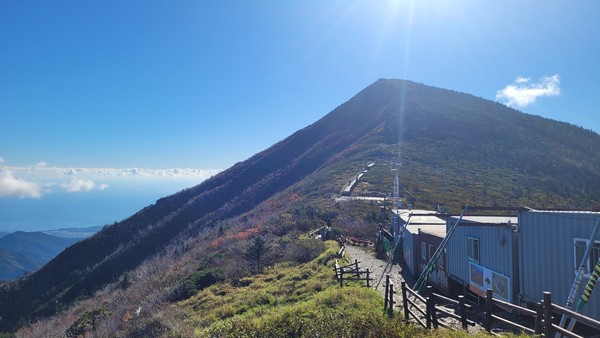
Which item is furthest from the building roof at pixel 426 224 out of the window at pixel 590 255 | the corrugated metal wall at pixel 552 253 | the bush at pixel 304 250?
the window at pixel 590 255

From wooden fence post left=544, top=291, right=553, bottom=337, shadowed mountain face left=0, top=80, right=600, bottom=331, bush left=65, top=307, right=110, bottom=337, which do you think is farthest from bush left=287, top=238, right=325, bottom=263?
shadowed mountain face left=0, top=80, right=600, bottom=331

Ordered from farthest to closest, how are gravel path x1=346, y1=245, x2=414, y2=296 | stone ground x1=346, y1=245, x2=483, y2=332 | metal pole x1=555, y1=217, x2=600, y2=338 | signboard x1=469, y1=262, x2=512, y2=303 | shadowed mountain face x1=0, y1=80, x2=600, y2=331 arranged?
shadowed mountain face x1=0, y1=80, x2=600, y2=331, gravel path x1=346, y1=245, x2=414, y2=296, stone ground x1=346, y1=245, x2=483, y2=332, signboard x1=469, y1=262, x2=512, y2=303, metal pole x1=555, y1=217, x2=600, y2=338

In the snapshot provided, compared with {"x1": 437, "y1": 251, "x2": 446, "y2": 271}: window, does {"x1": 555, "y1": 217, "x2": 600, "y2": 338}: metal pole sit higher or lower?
higher

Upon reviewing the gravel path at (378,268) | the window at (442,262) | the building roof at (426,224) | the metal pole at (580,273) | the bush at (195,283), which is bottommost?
the bush at (195,283)

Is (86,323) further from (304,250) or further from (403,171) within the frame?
(403,171)

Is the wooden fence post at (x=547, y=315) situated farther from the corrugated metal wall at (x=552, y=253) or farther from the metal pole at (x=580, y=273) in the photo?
the corrugated metal wall at (x=552, y=253)

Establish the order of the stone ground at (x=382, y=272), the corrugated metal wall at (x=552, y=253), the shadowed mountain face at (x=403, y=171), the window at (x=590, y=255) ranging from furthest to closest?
the shadowed mountain face at (x=403, y=171), the stone ground at (x=382, y=272), the corrugated metal wall at (x=552, y=253), the window at (x=590, y=255)

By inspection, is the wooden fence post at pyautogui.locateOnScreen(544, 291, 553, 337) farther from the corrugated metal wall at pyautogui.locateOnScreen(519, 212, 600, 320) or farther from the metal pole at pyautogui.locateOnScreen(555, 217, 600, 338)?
the corrugated metal wall at pyautogui.locateOnScreen(519, 212, 600, 320)
